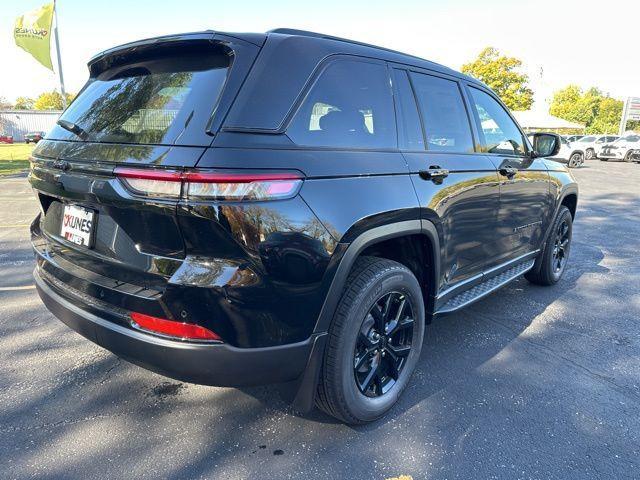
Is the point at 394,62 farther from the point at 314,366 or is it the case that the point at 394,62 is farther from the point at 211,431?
the point at 211,431

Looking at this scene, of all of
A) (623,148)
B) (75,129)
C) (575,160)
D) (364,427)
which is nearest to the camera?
(75,129)

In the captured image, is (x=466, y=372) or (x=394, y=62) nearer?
(x=394, y=62)

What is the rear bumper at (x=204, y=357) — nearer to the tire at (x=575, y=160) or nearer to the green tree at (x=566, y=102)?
the tire at (x=575, y=160)

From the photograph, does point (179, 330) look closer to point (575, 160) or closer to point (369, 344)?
point (369, 344)

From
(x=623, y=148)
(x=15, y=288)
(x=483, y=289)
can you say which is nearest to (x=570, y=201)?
(x=483, y=289)

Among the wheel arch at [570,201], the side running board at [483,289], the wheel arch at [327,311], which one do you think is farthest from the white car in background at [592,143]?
the wheel arch at [327,311]

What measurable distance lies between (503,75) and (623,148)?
64.8 feet

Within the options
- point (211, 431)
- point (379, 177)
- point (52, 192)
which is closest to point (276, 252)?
point (379, 177)

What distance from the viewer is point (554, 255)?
4711 millimetres

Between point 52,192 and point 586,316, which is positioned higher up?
point 52,192

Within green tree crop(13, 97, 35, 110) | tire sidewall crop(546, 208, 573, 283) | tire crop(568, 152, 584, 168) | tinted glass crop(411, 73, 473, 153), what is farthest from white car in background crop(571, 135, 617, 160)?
green tree crop(13, 97, 35, 110)

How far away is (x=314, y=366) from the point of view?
6.75 feet

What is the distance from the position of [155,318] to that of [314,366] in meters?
0.72

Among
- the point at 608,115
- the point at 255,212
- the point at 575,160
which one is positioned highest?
the point at 608,115
